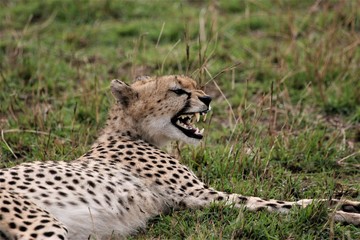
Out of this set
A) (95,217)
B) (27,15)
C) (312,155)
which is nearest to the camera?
(95,217)

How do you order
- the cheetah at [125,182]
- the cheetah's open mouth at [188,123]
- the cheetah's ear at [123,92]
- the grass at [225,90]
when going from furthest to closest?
the cheetah's ear at [123,92] < the cheetah's open mouth at [188,123] < the grass at [225,90] < the cheetah at [125,182]

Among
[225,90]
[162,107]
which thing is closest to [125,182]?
[162,107]

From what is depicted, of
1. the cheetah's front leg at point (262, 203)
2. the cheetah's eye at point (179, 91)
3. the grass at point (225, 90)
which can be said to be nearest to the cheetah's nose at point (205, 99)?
the cheetah's eye at point (179, 91)

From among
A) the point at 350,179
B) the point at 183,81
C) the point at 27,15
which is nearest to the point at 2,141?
the point at 183,81

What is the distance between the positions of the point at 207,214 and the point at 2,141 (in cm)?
162

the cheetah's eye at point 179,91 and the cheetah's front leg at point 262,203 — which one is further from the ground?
the cheetah's eye at point 179,91

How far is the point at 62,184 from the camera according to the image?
3.82 metres

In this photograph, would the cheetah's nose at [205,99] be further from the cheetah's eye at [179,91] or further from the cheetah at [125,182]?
the cheetah's eye at [179,91]

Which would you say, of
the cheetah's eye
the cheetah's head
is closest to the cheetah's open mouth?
the cheetah's head

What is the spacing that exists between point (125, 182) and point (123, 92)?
721 millimetres

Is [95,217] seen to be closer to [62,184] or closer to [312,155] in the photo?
[62,184]

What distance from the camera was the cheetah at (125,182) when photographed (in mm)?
3580

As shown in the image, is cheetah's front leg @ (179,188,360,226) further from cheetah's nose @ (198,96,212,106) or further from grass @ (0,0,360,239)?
cheetah's nose @ (198,96,212,106)

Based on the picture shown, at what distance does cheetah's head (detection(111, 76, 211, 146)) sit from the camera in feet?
14.9
